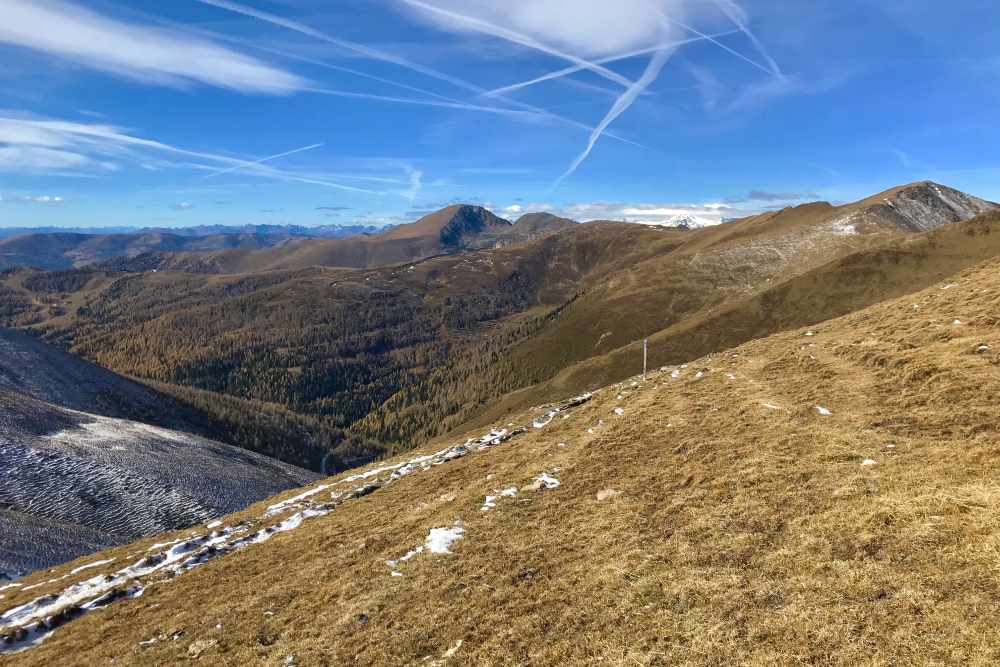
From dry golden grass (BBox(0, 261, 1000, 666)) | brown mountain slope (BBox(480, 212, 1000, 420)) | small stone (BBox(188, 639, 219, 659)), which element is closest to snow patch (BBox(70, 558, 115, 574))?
dry golden grass (BBox(0, 261, 1000, 666))

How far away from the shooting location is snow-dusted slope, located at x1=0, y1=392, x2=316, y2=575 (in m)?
59.4

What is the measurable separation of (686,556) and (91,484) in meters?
97.6

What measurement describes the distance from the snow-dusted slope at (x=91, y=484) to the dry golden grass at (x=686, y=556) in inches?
1533

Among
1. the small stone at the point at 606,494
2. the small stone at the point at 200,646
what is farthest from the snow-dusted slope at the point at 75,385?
the small stone at the point at 606,494

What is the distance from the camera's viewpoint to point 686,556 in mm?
16375

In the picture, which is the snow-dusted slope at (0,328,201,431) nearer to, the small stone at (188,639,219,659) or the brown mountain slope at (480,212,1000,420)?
the brown mountain slope at (480,212,1000,420)

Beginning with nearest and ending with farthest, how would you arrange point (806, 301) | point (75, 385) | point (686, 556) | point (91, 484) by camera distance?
point (686, 556) → point (91, 484) → point (75, 385) → point (806, 301)

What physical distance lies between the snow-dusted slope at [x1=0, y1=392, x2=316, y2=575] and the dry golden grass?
38.9 metres

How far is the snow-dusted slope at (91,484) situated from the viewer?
59.4m

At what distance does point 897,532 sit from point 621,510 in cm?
989

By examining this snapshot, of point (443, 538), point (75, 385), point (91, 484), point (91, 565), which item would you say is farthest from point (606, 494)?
point (75, 385)

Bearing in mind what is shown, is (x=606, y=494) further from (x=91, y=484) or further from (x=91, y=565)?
(x=91, y=484)

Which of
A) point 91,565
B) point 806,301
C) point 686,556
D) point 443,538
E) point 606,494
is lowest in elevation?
point 91,565

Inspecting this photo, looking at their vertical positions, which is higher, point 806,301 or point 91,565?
point 806,301
